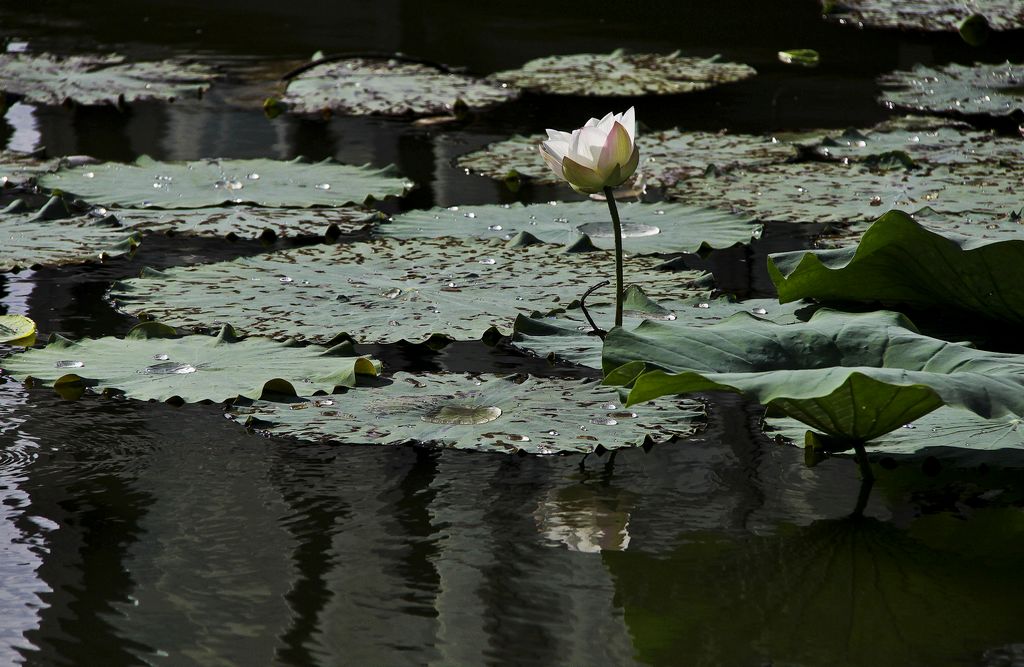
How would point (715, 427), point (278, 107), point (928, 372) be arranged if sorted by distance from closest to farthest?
point (928, 372)
point (715, 427)
point (278, 107)

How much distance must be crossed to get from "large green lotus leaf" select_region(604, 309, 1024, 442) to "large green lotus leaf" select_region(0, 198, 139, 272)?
139 cm

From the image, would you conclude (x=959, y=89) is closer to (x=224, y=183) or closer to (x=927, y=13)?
(x=927, y=13)

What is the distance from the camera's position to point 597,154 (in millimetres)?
1665

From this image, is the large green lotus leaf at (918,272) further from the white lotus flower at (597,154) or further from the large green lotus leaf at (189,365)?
the large green lotus leaf at (189,365)

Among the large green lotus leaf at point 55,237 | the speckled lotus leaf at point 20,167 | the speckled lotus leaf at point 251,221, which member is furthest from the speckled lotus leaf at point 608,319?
the speckled lotus leaf at point 20,167

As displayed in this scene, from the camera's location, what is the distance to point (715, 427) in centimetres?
167

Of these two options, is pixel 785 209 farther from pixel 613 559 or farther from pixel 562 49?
pixel 562 49

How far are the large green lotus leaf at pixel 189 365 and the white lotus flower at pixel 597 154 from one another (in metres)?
0.42

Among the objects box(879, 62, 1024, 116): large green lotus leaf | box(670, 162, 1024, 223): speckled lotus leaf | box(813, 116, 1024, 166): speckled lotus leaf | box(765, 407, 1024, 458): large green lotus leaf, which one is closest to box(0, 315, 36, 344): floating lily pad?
box(765, 407, 1024, 458): large green lotus leaf

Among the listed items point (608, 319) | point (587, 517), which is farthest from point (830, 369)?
point (608, 319)

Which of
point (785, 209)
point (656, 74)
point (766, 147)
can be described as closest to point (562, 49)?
point (656, 74)

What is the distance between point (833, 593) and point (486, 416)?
21.9 inches

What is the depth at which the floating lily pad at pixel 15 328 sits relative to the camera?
200cm

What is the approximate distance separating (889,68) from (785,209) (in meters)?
2.63
